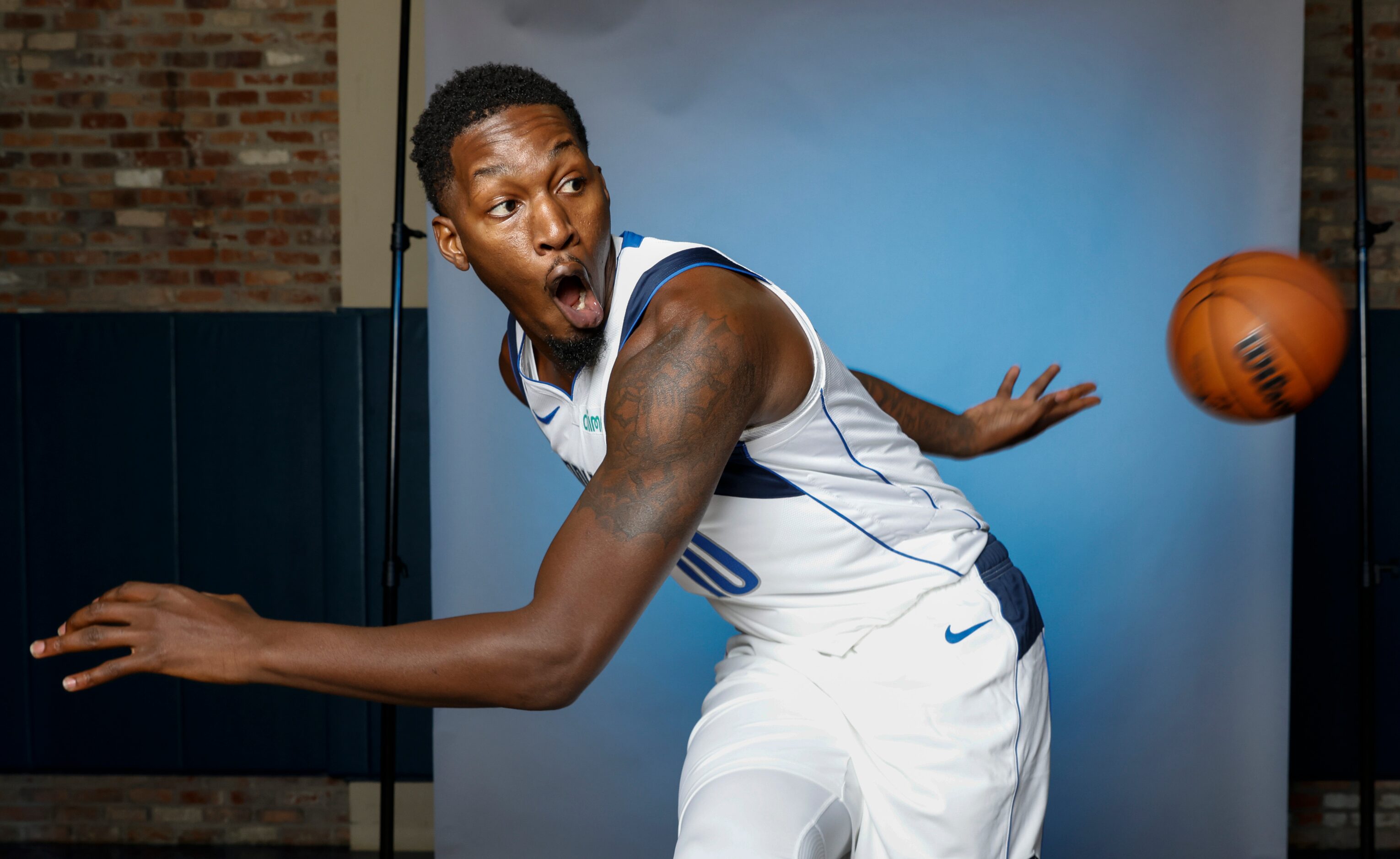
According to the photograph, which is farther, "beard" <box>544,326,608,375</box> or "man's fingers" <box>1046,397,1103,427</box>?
"man's fingers" <box>1046,397,1103,427</box>

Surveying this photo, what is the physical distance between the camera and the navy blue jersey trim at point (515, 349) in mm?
1816

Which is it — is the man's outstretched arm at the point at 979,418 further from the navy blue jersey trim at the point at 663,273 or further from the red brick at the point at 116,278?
the red brick at the point at 116,278

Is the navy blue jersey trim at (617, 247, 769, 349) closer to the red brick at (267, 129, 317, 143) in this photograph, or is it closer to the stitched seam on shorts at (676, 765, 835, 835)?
the stitched seam on shorts at (676, 765, 835, 835)

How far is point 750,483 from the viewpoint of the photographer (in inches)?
61.4

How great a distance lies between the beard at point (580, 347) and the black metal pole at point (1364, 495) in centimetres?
200

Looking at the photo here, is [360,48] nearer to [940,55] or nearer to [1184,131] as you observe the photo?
[940,55]

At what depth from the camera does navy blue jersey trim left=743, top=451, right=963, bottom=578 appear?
155 centimetres

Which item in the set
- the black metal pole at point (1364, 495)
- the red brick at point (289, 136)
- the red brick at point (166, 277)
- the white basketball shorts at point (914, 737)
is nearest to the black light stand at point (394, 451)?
the red brick at point (289, 136)

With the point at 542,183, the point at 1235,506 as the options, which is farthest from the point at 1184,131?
the point at 542,183

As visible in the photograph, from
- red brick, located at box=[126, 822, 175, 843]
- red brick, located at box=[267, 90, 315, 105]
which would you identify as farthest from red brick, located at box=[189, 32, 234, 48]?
red brick, located at box=[126, 822, 175, 843]

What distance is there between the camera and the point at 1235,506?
290cm

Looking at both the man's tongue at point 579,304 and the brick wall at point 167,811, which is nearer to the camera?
the man's tongue at point 579,304

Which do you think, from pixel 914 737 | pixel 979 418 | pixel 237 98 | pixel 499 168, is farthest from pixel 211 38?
pixel 914 737

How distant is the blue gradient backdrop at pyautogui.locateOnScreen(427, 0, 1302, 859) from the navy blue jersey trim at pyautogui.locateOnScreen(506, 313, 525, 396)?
3.58 feet
